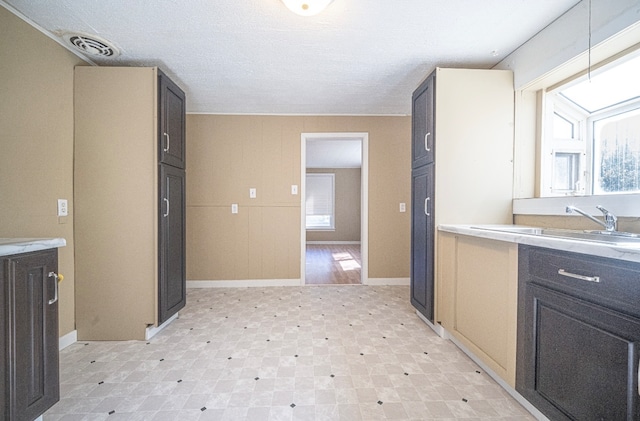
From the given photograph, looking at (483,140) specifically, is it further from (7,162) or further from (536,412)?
(7,162)

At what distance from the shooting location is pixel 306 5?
1519 millimetres

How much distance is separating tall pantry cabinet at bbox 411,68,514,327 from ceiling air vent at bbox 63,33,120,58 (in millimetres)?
2538

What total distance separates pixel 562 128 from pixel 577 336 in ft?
5.60

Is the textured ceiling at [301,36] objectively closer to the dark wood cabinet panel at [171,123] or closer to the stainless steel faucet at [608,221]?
the dark wood cabinet panel at [171,123]

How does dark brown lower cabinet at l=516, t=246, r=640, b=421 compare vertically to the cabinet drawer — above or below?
below

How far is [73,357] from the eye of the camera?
188 cm

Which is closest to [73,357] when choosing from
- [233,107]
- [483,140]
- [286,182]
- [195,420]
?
[195,420]

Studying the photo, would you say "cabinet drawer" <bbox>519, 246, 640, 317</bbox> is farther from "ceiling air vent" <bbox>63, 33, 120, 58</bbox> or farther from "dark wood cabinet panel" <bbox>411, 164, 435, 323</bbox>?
"ceiling air vent" <bbox>63, 33, 120, 58</bbox>

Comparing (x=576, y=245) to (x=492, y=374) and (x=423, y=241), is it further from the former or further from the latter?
(x=423, y=241)

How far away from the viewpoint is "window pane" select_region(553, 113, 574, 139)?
78.6 inches

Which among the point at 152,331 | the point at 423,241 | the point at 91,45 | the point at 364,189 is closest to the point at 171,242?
the point at 152,331

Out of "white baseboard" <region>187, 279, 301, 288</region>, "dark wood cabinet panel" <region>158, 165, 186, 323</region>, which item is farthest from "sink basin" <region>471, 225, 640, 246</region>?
"white baseboard" <region>187, 279, 301, 288</region>

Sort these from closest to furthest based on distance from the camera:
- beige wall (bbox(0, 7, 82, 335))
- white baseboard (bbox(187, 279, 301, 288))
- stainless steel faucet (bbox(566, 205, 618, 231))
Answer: stainless steel faucet (bbox(566, 205, 618, 231))
beige wall (bbox(0, 7, 82, 335))
white baseboard (bbox(187, 279, 301, 288))

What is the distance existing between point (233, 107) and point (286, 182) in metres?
1.12
